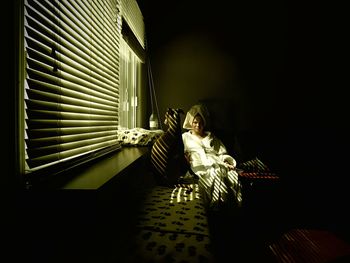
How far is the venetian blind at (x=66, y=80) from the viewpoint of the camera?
33.2 inches

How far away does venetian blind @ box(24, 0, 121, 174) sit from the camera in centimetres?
84

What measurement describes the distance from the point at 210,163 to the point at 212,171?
35cm

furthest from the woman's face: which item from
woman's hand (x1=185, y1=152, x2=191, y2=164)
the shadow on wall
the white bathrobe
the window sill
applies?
the window sill

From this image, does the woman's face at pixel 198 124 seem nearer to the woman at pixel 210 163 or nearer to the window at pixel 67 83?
the woman at pixel 210 163

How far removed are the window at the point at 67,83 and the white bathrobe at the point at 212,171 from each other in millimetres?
1103

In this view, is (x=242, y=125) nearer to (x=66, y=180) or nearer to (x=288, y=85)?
(x=288, y=85)

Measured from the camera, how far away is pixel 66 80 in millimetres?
1083

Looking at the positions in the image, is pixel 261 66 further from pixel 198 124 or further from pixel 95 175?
pixel 95 175

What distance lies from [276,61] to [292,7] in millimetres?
869

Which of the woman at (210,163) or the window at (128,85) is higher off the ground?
the window at (128,85)

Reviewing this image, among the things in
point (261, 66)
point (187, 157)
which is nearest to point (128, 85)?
point (187, 157)

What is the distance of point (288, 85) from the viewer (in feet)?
11.6

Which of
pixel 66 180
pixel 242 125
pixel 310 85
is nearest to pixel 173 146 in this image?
pixel 66 180

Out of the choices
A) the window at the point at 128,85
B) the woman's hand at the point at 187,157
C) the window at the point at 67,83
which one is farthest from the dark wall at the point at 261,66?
the window at the point at 67,83
